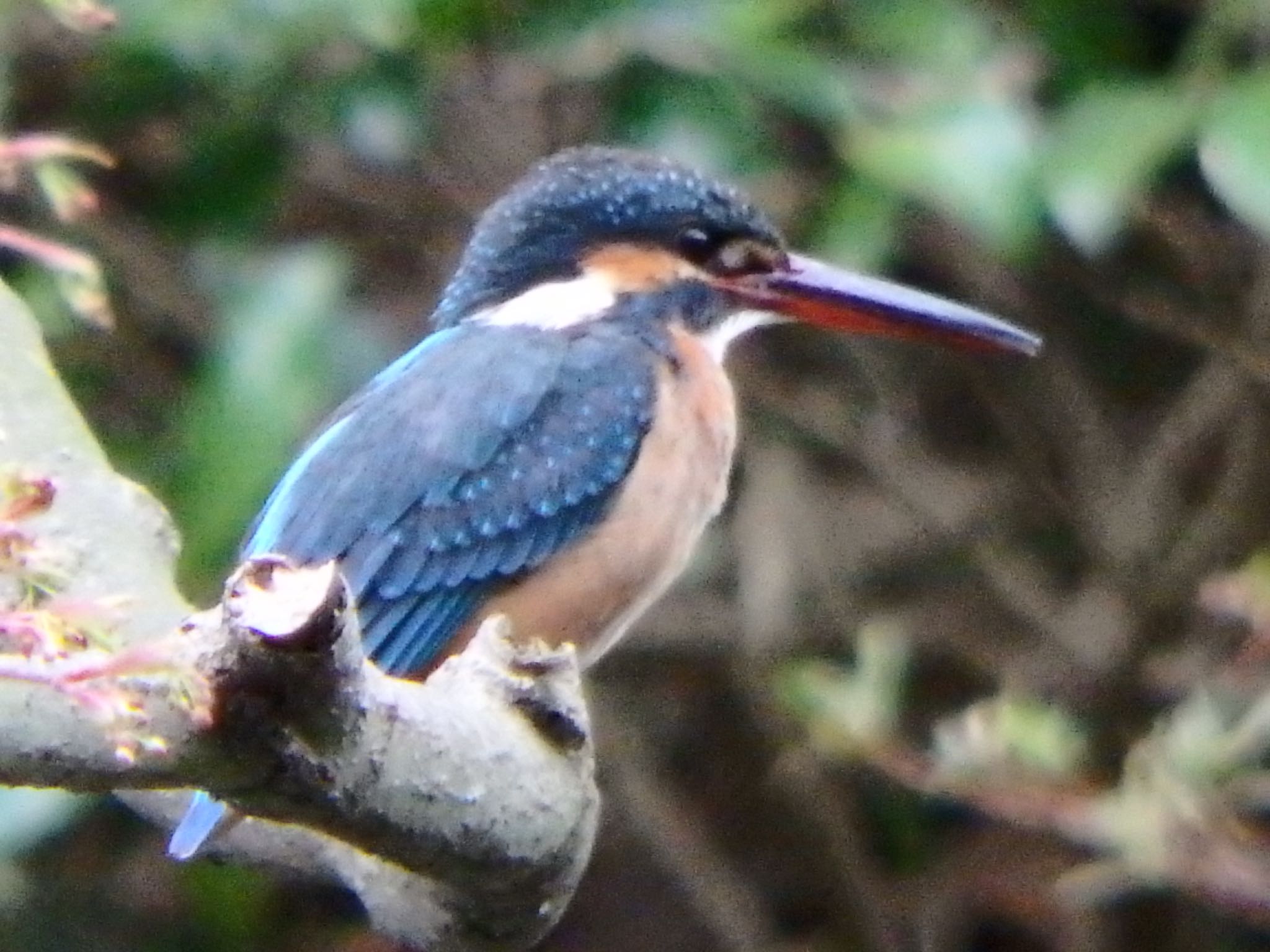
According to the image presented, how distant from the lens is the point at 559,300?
2.12m

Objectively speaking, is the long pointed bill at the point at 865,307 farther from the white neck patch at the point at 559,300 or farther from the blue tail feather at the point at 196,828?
the blue tail feather at the point at 196,828

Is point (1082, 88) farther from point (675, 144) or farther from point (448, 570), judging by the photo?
point (448, 570)

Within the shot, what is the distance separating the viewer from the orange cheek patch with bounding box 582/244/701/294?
2098 mm

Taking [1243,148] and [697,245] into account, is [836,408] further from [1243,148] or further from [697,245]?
[1243,148]

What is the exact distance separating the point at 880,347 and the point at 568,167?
1.14 meters

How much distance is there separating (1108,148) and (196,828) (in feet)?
3.53

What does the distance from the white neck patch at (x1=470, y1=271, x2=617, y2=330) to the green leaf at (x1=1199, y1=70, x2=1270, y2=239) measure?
546 millimetres

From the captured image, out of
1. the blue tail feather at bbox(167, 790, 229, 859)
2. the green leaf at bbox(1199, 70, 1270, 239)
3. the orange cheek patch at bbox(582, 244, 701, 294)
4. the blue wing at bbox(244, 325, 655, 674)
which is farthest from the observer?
the orange cheek patch at bbox(582, 244, 701, 294)

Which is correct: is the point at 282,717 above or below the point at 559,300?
above

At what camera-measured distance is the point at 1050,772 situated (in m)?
2.42

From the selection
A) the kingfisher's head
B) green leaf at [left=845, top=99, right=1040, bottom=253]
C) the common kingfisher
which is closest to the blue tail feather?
the common kingfisher

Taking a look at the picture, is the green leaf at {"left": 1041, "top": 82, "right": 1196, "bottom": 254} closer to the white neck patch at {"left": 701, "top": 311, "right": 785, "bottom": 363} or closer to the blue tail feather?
the white neck patch at {"left": 701, "top": 311, "right": 785, "bottom": 363}

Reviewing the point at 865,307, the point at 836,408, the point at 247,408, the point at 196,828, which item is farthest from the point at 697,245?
the point at 836,408

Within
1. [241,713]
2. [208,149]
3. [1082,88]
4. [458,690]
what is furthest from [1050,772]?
[241,713]
